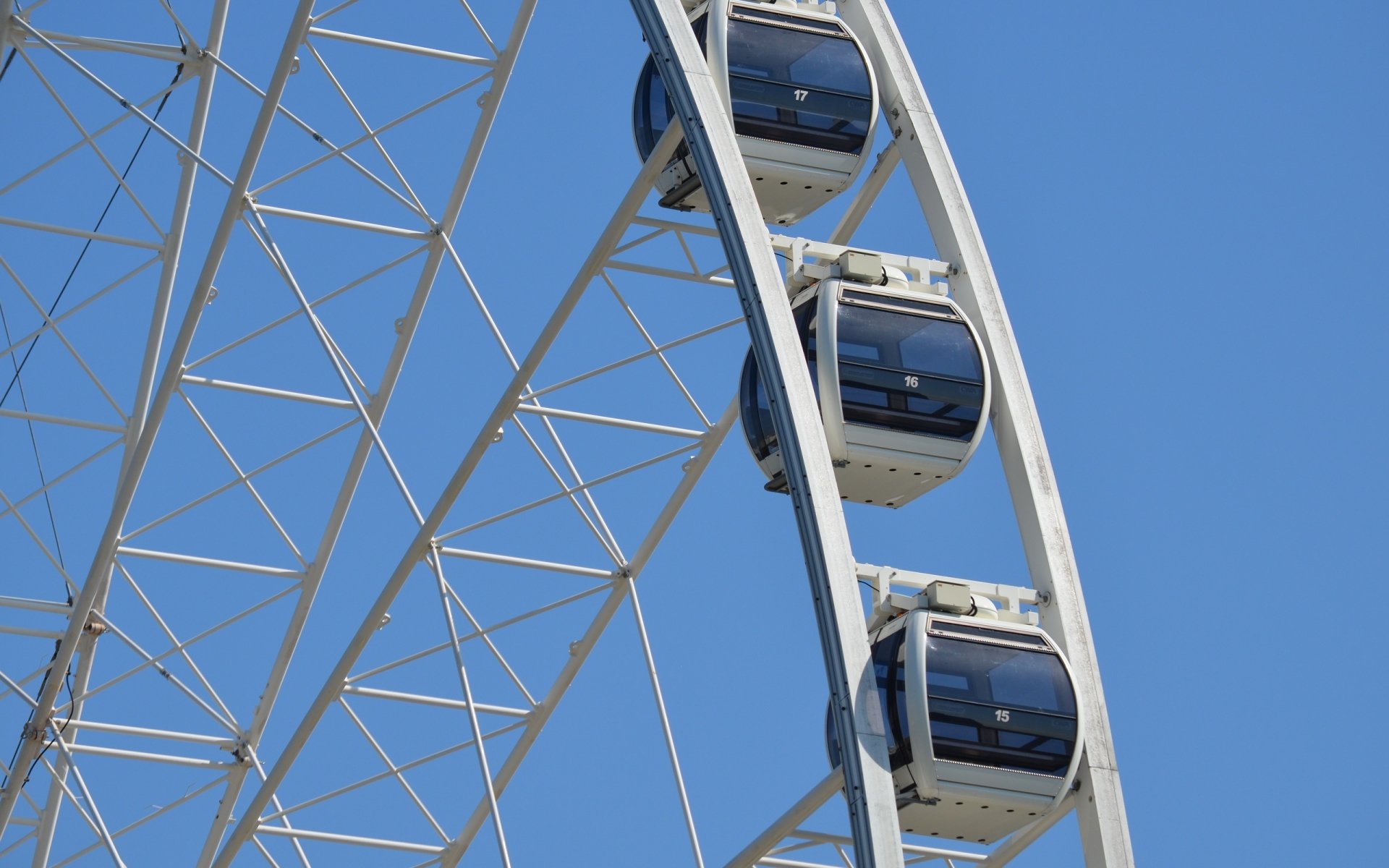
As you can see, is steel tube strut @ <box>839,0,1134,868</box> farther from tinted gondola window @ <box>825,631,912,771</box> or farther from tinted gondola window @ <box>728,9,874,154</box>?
tinted gondola window @ <box>825,631,912,771</box>

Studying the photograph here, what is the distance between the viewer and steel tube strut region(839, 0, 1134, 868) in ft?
53.1

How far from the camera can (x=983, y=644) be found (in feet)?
52.4

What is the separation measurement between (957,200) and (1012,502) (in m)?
2.49

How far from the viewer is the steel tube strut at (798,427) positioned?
1516cm

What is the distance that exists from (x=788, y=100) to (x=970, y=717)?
16.3 ft

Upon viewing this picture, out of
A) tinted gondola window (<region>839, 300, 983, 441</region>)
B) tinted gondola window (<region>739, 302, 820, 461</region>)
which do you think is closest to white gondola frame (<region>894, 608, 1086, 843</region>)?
tinted gondola window (<region>839, 300, 983, 441</region>)

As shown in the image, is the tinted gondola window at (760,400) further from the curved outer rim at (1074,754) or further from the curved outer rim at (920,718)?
the curved outer rim at (1074,754)

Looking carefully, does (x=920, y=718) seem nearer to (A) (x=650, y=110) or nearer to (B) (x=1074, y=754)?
(B) (x=1074, y=754)

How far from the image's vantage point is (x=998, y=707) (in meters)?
15.8

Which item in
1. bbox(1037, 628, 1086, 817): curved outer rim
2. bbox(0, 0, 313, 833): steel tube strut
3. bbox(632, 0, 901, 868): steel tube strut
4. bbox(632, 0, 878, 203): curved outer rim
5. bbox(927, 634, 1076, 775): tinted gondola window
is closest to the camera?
bbox(632, 0, 901, 868): steel tube strut

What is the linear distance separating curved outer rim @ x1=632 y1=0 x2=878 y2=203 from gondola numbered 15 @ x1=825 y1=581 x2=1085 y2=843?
12.1 ft

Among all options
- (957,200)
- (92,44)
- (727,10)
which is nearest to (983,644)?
(957,200)

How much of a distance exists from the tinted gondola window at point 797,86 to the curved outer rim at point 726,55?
0.12 ft

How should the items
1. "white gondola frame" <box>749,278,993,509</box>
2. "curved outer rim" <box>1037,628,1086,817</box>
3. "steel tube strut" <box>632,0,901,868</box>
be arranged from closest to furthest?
1. "steel tube strut" <box>632,0,901,868</box>
2. "curved outer rim" <box>1037,628,1086,817</box>
3. "white gondola frame" <box>749,278,993,509</box>
